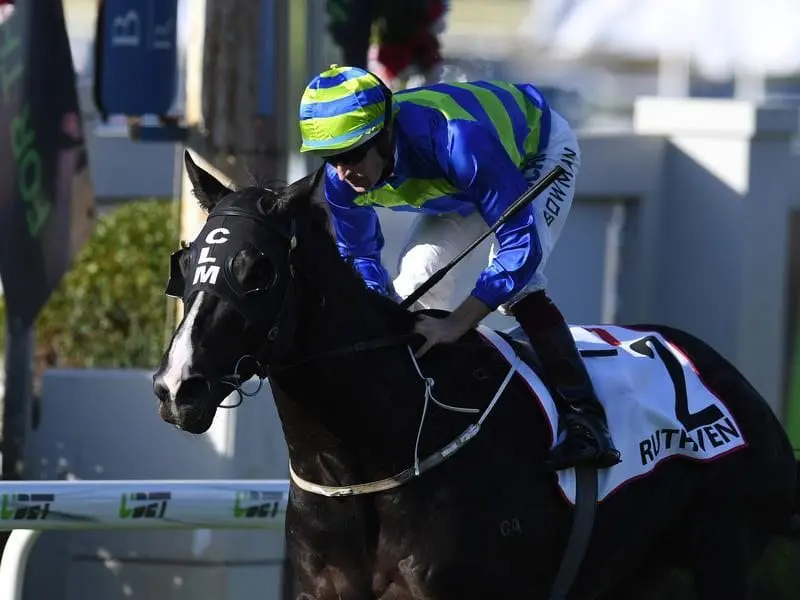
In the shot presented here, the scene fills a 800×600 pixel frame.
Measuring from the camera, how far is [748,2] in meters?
13.7

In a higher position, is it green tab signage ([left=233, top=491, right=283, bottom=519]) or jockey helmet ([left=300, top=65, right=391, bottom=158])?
jockey helmet ([left=300, top=65, right=391, bottom=158])

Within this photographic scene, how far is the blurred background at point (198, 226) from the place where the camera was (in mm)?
5684

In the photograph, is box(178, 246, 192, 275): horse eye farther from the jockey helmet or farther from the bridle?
the jockey helmet

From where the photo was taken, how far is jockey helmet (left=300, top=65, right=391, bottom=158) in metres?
3.61

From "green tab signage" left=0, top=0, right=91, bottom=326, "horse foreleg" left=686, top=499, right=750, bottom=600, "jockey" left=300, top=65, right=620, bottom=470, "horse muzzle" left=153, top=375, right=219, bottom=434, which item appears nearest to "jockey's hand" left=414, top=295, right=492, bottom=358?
"jockey" left=300, top=65, right=620, bottom=470

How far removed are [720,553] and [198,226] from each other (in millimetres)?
2656

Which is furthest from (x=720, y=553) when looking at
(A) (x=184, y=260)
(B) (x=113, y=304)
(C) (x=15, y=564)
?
(B) (x=113, y=304)

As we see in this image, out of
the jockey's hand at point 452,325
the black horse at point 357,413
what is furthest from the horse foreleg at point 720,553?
the jockey's hand at point 452,325

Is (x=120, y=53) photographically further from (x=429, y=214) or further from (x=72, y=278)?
(x=429, y=214)

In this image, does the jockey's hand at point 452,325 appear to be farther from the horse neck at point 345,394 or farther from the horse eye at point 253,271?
the horse eye at point 253,271

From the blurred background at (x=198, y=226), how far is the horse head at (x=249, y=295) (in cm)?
25

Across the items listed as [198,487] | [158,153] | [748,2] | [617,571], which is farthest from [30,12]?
[748,2]

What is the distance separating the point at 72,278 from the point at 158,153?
64.8 inches

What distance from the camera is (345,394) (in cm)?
355
